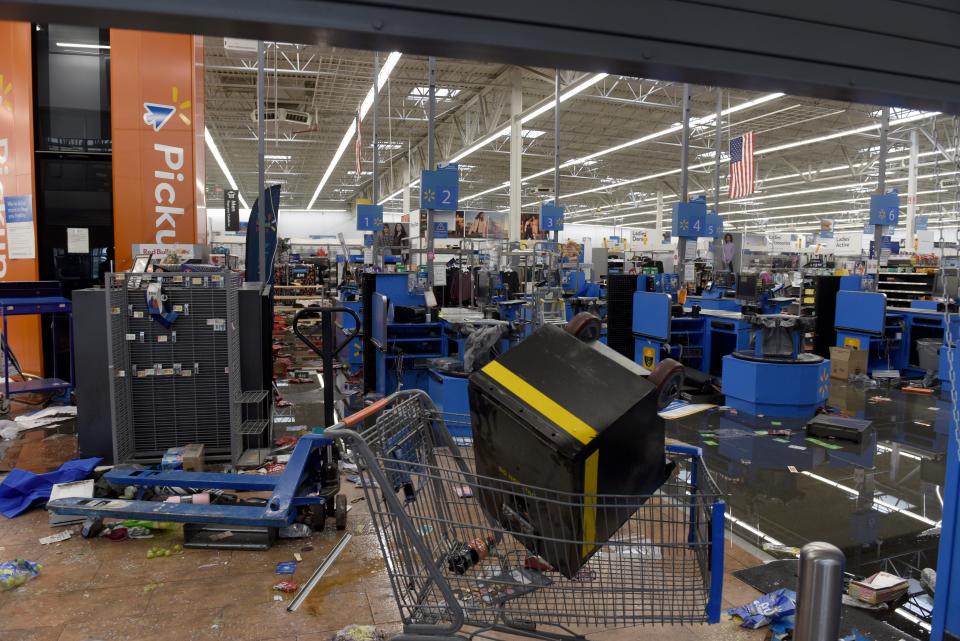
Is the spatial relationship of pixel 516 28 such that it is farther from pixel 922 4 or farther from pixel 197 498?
pixel 197 498

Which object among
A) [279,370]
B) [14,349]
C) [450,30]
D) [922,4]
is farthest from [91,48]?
[922,4]

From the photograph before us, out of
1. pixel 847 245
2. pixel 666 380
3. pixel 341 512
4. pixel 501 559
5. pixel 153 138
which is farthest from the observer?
pixel 847 245

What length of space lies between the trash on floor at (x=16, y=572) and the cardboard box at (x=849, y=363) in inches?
375

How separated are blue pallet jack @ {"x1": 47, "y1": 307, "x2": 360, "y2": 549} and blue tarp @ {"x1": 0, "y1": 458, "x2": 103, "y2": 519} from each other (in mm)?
534

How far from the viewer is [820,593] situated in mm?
1291

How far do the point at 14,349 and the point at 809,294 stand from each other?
12298 mm

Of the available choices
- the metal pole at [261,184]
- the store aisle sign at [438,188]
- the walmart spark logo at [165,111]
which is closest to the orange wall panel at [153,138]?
the walmart spark logo at [165,111]

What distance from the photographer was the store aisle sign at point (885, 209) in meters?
9.91

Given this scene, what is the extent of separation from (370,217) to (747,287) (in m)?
7.87

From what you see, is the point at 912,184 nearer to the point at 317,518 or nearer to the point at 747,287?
the point at 747,287

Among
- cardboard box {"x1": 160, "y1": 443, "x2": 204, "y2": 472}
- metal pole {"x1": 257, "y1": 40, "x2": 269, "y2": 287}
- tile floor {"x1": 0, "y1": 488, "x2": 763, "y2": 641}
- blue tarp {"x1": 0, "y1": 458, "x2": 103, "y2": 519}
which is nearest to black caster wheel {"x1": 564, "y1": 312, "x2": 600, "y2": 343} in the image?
tile floor {"x1": 0, "y1": 488, "x2": 763, "y2": 641}

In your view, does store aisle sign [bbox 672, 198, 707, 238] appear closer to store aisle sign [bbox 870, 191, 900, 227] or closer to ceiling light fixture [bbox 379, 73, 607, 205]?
ceiling light fixture [bbox 379, 73, 607, 205]

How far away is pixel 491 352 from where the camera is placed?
4102 mm

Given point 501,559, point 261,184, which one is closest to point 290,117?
point 261,184
